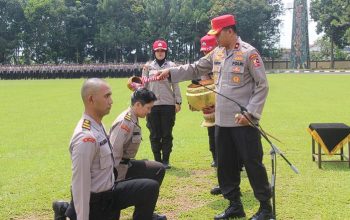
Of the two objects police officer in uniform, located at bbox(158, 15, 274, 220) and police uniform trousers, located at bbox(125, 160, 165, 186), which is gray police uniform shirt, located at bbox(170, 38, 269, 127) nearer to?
police officer in uniform, located at bbox(158, 15, 274, 220)

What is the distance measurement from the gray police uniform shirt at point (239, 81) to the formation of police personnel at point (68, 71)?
43.9 m

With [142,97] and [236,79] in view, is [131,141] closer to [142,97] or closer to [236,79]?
[142,97]

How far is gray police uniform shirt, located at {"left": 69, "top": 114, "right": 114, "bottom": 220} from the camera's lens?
3441 mm

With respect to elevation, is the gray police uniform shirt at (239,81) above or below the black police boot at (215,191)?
above

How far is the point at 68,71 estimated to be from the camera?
49.3 metres

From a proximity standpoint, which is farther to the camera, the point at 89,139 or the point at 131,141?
the point at 131,141

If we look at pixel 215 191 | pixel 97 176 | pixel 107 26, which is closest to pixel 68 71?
pixel 107 26

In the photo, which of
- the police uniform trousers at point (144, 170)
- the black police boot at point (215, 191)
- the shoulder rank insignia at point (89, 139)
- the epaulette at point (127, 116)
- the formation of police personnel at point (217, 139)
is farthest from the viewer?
the black police boot at point (215, 191)

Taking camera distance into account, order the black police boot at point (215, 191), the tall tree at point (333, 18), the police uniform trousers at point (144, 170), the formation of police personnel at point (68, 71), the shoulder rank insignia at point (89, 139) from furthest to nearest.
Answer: the tall tree at point (333, 18) → the formation of police personnel at point (68, 71) → the black police boot at point (215, 191) → the police uniform trousers at point (144, 170) → the shoulder rank insignia at point (89, 139)

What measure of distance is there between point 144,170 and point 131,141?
389mm

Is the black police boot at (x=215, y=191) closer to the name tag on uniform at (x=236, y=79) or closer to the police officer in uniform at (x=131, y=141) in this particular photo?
the police officer in uniform at (x=131, y=141)

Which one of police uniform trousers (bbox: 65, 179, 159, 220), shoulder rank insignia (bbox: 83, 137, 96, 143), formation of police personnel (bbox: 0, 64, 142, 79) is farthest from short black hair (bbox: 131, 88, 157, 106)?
formation of police personnel (bbox: 0, 64, 142, 79)

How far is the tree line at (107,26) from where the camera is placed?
65312 millimetres

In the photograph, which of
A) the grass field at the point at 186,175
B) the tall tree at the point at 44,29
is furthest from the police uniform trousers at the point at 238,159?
the tall tree at the point at 44,29
